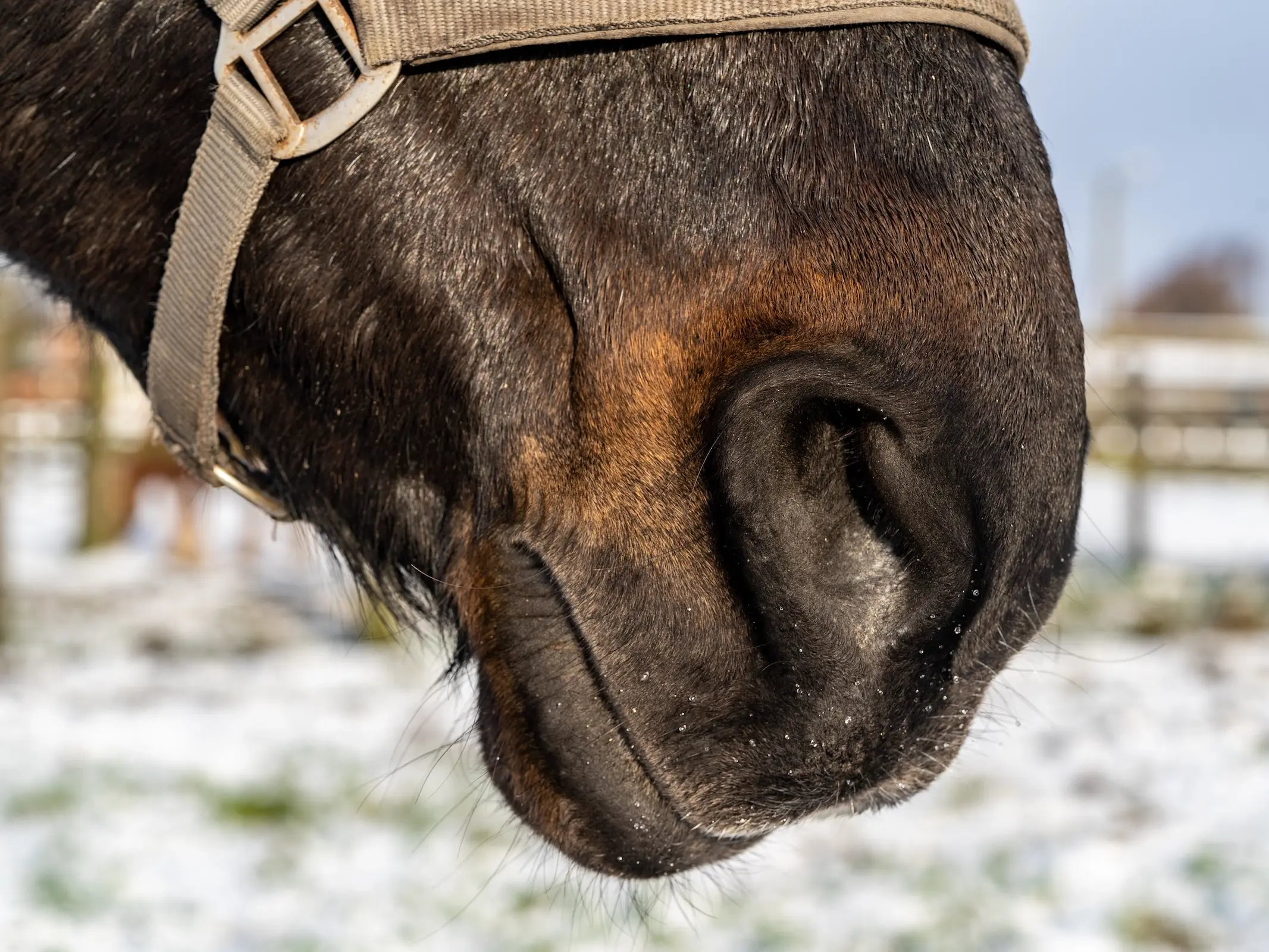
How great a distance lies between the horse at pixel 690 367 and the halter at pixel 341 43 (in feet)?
0.07

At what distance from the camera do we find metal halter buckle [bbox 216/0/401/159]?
3.72 ft

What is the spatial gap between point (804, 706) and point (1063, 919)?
2503mm

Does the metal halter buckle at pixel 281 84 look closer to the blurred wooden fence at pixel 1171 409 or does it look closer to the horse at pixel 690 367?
the horse at pixel 690 367

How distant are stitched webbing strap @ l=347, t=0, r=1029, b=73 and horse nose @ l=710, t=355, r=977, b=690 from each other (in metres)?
0.31

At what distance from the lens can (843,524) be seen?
1060 millimetres

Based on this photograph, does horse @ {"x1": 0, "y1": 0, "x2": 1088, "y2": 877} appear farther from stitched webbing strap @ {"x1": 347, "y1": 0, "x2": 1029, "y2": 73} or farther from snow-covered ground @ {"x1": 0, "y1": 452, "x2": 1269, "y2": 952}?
snow-covered ground @ {"x1": 0, "y1": 452, "x2": 1269, "y2": 952}

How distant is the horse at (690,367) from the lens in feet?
3.36

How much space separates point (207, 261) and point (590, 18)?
47 centimetres

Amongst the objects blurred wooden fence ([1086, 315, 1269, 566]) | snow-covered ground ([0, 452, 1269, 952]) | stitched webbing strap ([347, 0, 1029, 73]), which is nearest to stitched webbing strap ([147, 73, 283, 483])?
stitched webbing strap ([347, 0, 1029, 73])

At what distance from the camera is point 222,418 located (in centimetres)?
140

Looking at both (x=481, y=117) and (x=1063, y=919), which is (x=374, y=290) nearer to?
(x=481, y=117)

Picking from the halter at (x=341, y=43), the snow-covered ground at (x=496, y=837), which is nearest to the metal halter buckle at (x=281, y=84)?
the halter at (x=341, y=43)

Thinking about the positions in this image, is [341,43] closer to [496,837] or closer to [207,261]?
[207,261]

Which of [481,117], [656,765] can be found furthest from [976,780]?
[481,117]
